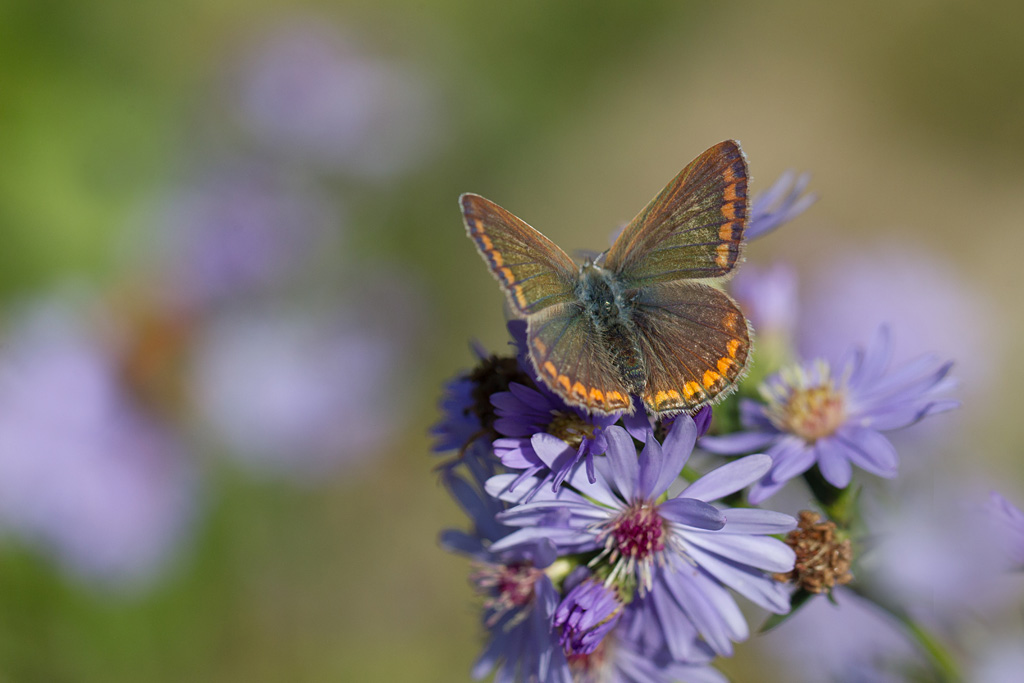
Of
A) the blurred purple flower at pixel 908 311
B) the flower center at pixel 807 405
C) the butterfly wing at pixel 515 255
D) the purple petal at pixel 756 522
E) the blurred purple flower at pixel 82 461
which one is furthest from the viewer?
the blurred purple flower at pixel 82 461

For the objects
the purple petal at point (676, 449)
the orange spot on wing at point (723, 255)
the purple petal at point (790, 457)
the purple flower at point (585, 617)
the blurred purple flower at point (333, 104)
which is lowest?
the purple petal at point (790, 457)

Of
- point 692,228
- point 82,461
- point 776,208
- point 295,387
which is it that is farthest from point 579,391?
point 295,387

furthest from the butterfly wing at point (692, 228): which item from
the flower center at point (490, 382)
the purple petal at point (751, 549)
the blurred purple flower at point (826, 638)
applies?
the blurred purple flower at point (826, 638)

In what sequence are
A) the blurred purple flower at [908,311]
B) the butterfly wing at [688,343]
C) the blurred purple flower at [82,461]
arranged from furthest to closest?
the blurred purple flower at [82,461] < the blurred purple flower at [908,311] < the butterfly wing at [688,343]

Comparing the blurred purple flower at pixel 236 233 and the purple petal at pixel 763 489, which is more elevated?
the blurred purple flower at pixel 236 233

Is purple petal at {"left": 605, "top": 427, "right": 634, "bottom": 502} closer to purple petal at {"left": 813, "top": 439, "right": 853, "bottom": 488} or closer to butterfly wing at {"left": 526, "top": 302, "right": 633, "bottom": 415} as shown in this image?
butterfly wing at {"left": 526, "top": 302, "right": 633, "bottom": 415}

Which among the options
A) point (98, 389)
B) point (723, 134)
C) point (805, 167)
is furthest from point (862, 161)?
point (98, 389)

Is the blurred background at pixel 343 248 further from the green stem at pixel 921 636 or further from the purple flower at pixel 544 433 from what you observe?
the purple flower at pixel 544 433

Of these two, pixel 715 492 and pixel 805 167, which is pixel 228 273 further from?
pixel 805 167

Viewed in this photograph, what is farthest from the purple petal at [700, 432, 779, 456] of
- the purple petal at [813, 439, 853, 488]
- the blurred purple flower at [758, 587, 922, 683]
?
the blurred purple flower at [758, 587, 922, 683]
